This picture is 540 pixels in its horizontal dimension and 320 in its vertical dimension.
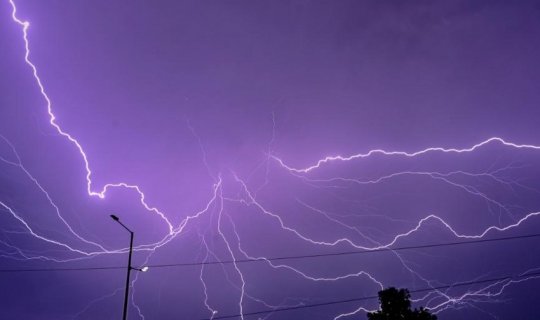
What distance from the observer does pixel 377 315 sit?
15711 millimetres

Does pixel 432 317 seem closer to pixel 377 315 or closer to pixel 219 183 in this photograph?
pixel 377 315

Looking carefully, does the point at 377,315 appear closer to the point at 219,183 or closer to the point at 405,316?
the point at 405,316

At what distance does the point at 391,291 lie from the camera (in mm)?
15914

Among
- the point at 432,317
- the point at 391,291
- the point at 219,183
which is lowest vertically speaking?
the point at 432,317

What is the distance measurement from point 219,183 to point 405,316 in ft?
41.1

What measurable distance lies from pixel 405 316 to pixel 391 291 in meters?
1.17

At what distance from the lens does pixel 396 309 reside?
607 inches

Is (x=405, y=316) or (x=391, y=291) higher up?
(x=391, y=291)

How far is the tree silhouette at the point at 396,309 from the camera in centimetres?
1504

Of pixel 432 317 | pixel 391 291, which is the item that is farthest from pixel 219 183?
pixel 432 317

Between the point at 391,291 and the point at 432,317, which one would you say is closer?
the point at 432,317

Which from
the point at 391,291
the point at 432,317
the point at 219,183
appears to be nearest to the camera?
the point at 432,317

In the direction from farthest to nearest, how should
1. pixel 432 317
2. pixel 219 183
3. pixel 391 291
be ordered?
1. pixel 219 183
2. pixel 391 291
3. pixel 432 317

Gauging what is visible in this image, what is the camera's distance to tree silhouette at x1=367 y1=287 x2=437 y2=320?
15.0 metres
